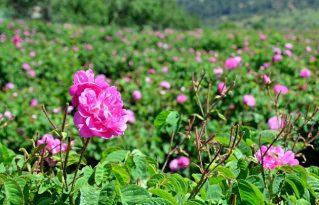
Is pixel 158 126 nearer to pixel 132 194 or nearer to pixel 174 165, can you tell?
pixel 132 194

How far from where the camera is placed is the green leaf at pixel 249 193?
1190mm

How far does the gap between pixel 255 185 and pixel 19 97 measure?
11.4 feet

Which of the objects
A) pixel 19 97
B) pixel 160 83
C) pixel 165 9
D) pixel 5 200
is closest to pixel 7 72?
pixel 19 97

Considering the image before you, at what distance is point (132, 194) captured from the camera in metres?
1.17

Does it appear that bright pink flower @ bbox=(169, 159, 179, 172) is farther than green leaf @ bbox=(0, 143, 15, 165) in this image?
Yes

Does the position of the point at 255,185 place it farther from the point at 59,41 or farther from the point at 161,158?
the point at 59,41

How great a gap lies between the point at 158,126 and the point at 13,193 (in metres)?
0.63

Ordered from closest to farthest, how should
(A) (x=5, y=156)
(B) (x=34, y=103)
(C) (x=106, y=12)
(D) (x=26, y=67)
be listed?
(A) (x=5, y=156) < (B) (x=34, y=103) < (D) (x=26, y=67) < (C) (x=106, y=12)

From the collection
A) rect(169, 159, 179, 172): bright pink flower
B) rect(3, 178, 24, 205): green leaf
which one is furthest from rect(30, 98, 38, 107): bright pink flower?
rect(3, 178, 24, 205): green leaf

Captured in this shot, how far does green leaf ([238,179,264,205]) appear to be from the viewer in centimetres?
119

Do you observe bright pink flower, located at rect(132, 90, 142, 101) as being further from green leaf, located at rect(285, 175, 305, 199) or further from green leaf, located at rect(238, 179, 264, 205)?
green leaf, located at rect(238, 179, 264, 205)

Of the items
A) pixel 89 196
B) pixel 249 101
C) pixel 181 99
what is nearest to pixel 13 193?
pixel 89 196

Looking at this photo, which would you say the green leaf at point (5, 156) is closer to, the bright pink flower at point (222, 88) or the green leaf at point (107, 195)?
the green leaf at point (107, 195)

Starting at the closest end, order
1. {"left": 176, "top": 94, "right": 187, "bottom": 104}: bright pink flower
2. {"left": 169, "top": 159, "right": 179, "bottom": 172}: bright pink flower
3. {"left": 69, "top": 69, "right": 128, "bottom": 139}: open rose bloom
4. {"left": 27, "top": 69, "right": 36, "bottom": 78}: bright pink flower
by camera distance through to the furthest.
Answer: {"left": 69, "top": 69, "right": 128, "bottom": 139}: open rose bloom < {"left": 169, "top": 159, "right": 179, "bottom": 172}: bright pink flower < {"left": 176, "top": 94, "right": 187, "bottom": 104}: bright pink flower < {"left": 27, "top": 69, "right": 36, "bottom": 78}: bright pink flower
